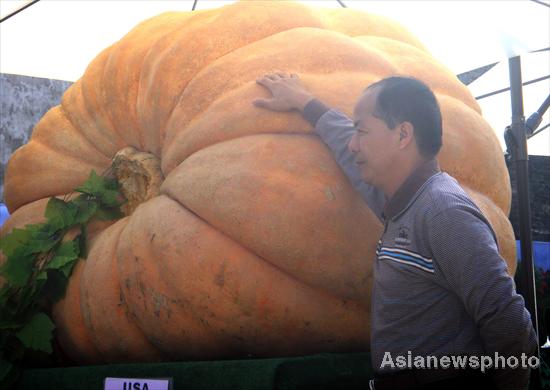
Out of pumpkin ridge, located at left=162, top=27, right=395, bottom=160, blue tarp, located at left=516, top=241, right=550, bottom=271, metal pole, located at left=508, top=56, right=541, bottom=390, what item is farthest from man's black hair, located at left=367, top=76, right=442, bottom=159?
blue tarp, located at left=516, top=241, right=550, bottom=271

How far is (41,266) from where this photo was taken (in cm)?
197

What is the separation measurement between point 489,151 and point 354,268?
61 cm

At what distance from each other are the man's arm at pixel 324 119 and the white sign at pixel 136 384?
2.13 ft

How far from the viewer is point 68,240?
2.02 meters

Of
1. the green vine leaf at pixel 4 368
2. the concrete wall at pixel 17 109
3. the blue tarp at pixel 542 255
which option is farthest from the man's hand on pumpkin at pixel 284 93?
the concrete wall at pixel 17 109

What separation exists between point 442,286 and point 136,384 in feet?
2.64

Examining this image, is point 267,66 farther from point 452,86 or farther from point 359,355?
point 359,355

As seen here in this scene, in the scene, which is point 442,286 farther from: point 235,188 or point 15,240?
point 15,240

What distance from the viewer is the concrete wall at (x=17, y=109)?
6.59 metres

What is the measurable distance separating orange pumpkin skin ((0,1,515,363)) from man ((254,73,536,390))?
0.85ft

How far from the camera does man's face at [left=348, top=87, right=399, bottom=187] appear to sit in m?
1.36

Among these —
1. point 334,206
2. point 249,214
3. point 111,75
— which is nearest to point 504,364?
point 334,206

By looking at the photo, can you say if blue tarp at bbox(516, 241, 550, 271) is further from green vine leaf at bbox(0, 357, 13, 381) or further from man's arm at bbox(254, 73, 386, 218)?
green vine leaf at bbox(0, 357, 13, 381)

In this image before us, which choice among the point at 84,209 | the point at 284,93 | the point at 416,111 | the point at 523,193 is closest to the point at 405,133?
the point at 416,111
